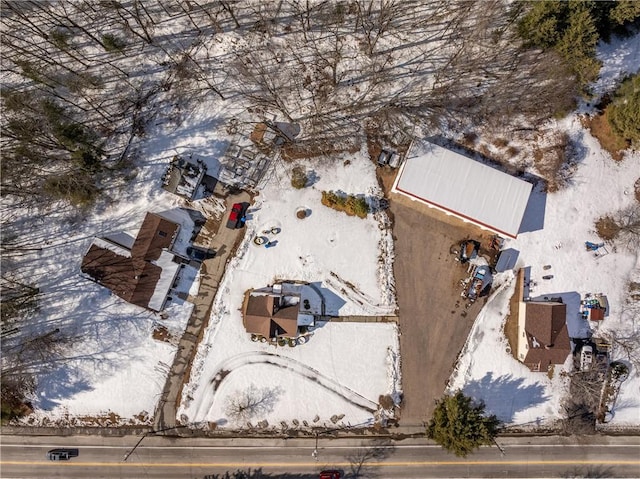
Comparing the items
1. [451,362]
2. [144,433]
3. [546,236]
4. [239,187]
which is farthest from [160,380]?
[546,236]

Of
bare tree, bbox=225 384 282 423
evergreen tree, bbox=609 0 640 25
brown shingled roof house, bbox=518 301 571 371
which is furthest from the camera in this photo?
bare tree, bbox=225 384 282 423

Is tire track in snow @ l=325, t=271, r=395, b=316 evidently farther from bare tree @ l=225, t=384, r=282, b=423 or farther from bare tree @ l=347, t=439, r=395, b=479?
bare tree @ l=347, t=439, r=395, b=479

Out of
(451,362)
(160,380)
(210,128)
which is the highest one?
(210,128)

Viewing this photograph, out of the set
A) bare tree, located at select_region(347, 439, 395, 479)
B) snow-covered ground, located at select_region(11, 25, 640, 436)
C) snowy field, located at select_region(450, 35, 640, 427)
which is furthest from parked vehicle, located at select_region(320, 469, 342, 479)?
snowy field, located at select_region(450, 35, 640, 427)

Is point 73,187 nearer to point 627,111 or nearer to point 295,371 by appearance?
point 295,371

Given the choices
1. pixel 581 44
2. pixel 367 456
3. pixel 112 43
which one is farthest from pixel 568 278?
pixel 112 43

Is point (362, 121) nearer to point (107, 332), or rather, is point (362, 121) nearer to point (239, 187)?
point (239, 187)

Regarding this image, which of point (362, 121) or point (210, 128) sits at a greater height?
point (362, 121)
